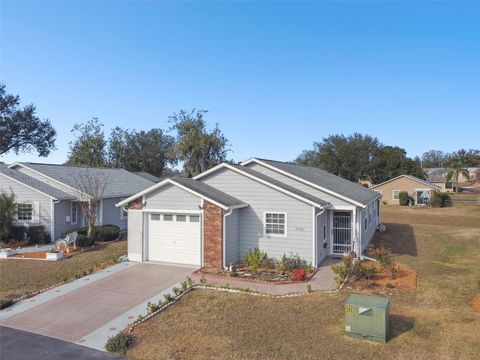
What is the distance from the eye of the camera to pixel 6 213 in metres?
21.5

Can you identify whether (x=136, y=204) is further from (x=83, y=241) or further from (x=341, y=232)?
(x=341, y=232)

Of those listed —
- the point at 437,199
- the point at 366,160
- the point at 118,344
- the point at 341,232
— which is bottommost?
the point at 118,344

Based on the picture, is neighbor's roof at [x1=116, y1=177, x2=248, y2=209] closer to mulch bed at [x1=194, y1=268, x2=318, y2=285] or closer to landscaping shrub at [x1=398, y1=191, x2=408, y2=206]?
mulch bed at [x1=194, y1=268, x2=318, y2=285]

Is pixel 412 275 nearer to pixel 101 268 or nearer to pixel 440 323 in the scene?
pixel 440 323

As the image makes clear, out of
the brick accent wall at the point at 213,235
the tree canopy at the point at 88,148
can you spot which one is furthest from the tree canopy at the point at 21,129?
the brick accent wall at the point at 213,235

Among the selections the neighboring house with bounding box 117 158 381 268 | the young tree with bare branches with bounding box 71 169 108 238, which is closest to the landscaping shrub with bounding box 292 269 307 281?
the neighboring house with bounding box 117 158 381 268

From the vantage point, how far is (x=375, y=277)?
46.1ft

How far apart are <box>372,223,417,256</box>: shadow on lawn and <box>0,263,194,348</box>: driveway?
1194 centimetres

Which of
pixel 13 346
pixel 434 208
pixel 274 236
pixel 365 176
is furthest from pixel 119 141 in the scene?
pixel 13 346

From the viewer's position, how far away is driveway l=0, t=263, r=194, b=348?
9.80m

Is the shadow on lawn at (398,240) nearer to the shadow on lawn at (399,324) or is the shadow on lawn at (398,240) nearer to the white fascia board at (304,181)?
the white fascia board at (304,181)

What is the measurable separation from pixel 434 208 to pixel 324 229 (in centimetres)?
3593

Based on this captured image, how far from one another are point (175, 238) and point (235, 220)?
2.78m

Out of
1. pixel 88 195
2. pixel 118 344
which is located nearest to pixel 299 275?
pixel 118 344
